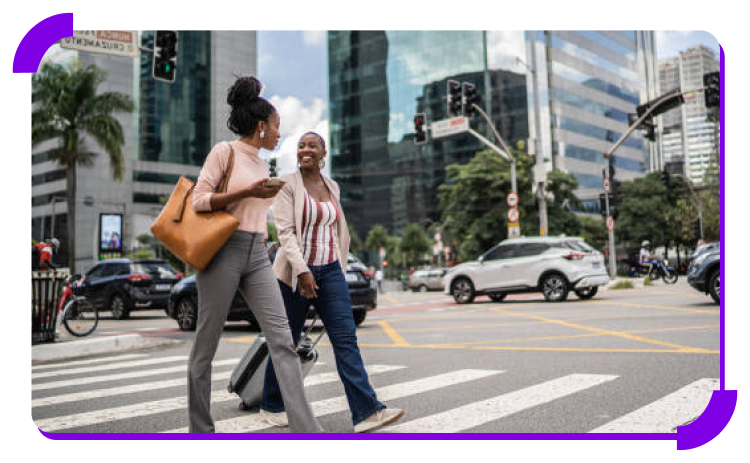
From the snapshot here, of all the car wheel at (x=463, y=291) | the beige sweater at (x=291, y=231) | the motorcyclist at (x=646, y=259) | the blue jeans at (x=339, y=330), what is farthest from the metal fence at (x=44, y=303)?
the motorcyclist at (x=646, y=259)

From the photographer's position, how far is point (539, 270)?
55.4ft

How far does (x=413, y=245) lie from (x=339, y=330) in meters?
73.8

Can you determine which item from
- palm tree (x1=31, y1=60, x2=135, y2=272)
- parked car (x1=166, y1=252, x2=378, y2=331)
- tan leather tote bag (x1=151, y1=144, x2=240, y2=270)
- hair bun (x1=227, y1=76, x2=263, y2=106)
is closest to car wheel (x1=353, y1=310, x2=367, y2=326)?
parked car (x1=166, y1=252, x2=378, y2=331)

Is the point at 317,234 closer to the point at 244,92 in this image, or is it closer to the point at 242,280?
the point at 242,280

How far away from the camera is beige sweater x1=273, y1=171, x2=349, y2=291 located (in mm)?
4048

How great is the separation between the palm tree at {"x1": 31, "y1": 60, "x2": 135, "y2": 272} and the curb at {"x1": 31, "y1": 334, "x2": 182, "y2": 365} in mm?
17808

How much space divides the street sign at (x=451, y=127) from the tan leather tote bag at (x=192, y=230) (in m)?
17.6

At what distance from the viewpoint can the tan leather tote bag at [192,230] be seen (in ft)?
11.0

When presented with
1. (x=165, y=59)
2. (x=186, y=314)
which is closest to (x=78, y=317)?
(x=186, y=314)

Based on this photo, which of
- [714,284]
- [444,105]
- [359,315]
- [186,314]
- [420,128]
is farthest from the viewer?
[444,105]

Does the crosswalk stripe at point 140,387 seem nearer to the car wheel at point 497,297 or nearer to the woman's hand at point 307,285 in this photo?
the woman's hand at point 307,285
